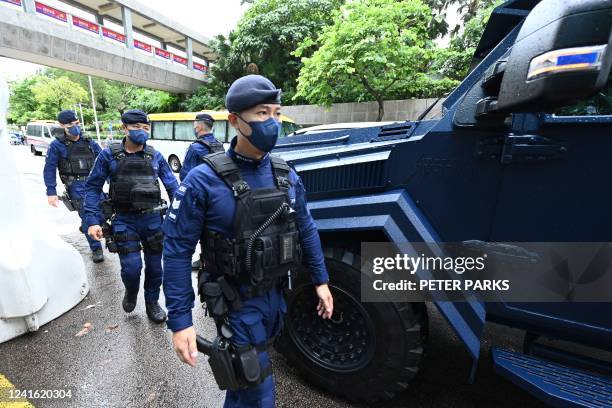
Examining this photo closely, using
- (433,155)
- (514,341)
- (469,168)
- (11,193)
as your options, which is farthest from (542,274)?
(11,193)

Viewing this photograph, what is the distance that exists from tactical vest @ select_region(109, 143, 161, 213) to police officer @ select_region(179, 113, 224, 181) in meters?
0.74

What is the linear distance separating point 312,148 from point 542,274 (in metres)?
1.77

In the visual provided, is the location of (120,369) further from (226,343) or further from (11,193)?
(11,193)

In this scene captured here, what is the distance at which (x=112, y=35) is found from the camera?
19406 millimetres

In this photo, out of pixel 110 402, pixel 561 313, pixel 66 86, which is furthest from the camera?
pixel 66 86

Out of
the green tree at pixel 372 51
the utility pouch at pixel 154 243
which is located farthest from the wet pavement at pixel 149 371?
the green tree at pixel 372 51

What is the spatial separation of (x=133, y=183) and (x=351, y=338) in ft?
6.97

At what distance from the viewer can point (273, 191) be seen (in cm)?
147

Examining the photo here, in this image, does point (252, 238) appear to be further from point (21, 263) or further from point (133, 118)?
point (21, 263)

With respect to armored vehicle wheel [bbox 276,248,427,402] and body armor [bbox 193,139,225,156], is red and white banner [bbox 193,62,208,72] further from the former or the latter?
armored vehicle wheel [bbox 276,248,427,402]

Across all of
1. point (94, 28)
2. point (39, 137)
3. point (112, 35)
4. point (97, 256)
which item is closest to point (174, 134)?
point (94, 28)

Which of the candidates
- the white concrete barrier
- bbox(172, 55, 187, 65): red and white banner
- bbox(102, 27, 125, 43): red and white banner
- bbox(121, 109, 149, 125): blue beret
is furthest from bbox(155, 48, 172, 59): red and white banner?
bbox(121, 109, 149, 125): blue beret

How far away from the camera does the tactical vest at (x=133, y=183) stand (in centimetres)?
272

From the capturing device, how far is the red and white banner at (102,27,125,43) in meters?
18.8
